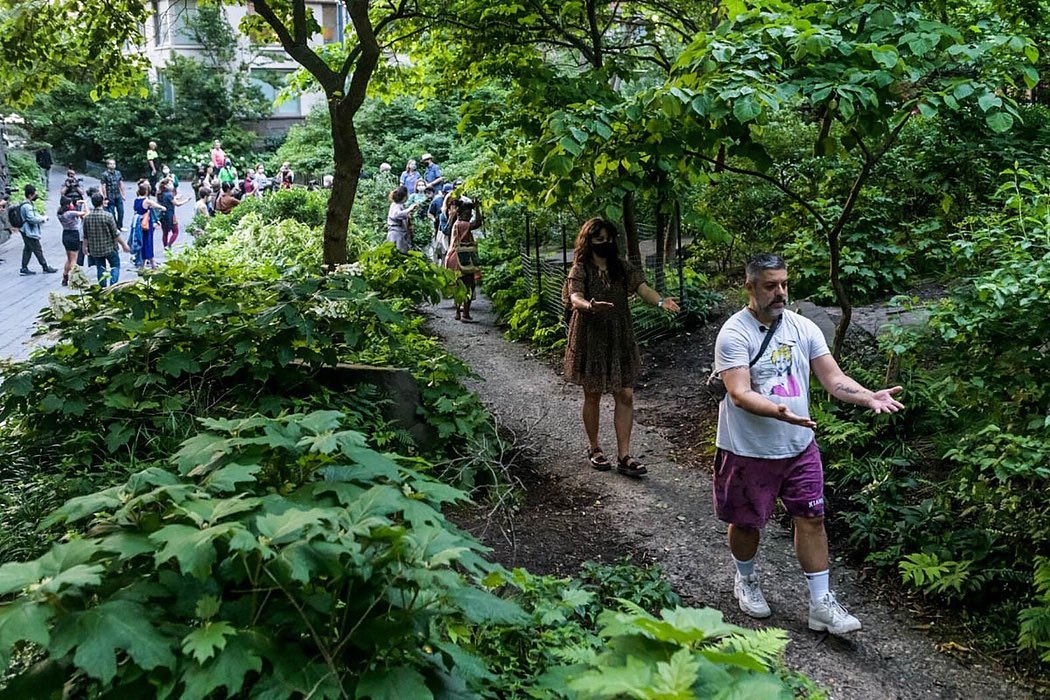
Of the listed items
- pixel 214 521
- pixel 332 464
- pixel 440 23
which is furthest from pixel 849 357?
pixel 214 521

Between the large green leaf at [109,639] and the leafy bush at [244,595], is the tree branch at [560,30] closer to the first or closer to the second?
the leafy bush at [244,595]

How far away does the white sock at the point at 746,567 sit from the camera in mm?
4996

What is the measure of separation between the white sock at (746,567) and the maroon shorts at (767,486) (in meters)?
0.24

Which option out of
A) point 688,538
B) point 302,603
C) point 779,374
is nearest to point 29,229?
point 688,538

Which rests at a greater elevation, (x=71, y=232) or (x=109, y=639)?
(x=71, y=232)

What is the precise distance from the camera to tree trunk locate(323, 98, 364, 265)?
768 centimetres

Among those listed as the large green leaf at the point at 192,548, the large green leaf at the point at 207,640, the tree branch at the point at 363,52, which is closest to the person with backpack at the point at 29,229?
the tree branch at the point at 363,52

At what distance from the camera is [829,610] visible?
4.70 metres

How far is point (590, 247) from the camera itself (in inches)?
265

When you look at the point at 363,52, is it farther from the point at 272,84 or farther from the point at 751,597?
the point at 272,84

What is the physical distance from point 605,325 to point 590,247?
0.59 metres

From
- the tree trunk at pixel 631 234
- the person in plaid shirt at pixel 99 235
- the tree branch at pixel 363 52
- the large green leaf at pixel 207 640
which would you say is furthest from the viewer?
the person in plaid shirt at pixel 99 235

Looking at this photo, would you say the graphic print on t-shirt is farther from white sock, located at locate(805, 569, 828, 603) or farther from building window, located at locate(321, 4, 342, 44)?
building window, located at locate(321, 4, 342, 44)

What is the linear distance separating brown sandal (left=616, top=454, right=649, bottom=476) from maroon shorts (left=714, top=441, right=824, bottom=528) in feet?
6.70
